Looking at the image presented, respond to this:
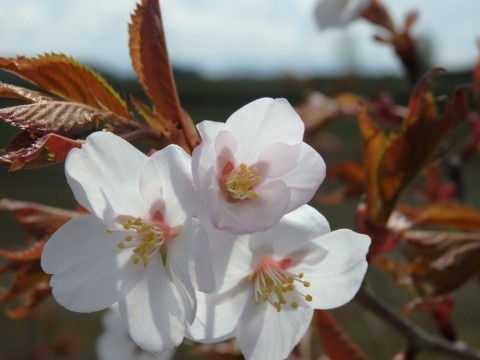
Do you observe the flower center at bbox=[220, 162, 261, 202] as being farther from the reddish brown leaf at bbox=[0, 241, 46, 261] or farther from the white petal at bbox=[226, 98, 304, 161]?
the reddish brown leaf at bbox=[0, 241, 46, 261]

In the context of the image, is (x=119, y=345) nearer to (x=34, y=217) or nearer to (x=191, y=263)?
(x=34, y=217)

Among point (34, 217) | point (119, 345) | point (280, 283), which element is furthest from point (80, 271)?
point (119, 345)

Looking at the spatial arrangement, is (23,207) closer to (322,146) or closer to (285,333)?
(285,333)

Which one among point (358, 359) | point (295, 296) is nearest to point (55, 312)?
point (358, 359)

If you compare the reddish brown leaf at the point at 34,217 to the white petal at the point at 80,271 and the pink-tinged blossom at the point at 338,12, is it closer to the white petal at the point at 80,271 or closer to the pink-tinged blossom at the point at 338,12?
the white petal at the point at 80,271

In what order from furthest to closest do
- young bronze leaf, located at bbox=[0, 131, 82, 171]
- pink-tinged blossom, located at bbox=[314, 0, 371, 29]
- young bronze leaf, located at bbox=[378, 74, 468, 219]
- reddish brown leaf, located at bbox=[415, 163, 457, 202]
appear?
reddish brown leaf, located at bbox=[415, 163, 457, 202], pink-tinged blossom, located at bbox=[314, 0, 371, 29], young bronze leaf, located at bbox=[378, 74, 468, 219], young bronze leaf, located at bbox=[0, 131, 82, 171]

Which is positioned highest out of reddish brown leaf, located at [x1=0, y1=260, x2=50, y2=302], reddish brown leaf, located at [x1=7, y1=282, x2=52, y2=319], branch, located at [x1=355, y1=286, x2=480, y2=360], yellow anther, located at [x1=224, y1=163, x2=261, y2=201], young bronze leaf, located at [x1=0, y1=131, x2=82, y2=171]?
young bronze leaf, located at [x1=0, y1=131, x2=82, y2=171]

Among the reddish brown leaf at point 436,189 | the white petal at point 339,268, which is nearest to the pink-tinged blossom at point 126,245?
the white petal at point 339,268

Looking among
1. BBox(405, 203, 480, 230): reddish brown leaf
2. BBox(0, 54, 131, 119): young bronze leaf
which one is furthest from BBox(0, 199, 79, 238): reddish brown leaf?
BBox(405, 203, 480, 230): reddish brown leaf
